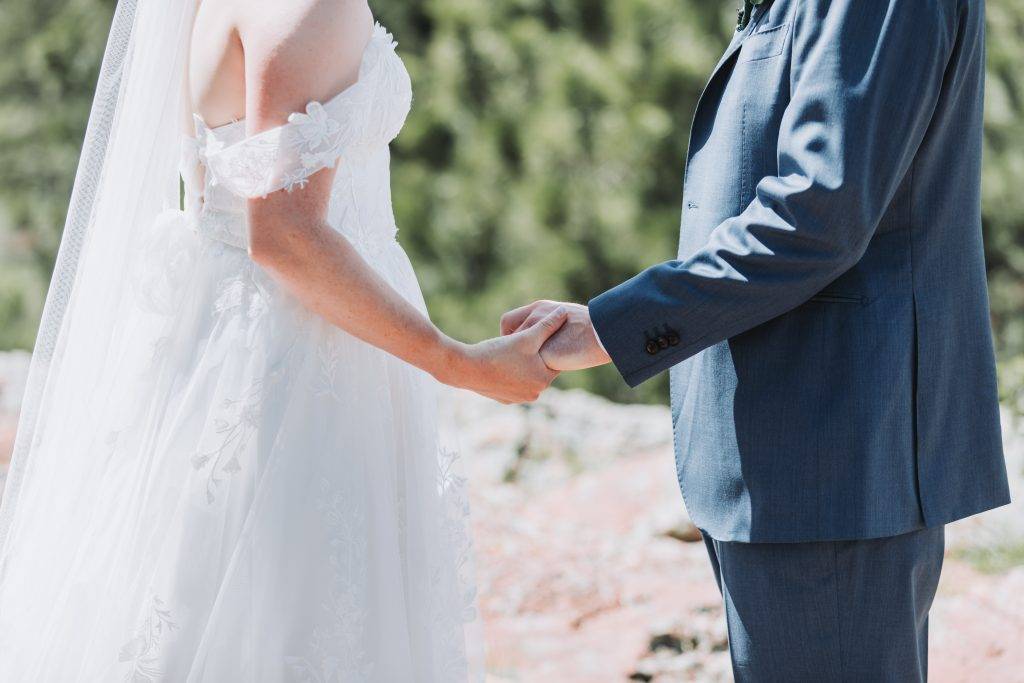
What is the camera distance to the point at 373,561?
1990 millimetres

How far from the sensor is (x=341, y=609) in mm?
1929

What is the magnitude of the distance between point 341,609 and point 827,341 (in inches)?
35.2

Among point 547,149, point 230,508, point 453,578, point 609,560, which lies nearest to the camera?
point 230,508

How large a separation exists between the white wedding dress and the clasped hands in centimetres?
15

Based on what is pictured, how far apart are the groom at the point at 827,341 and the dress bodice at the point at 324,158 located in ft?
1.56

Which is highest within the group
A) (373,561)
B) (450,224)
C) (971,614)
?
(450,224)

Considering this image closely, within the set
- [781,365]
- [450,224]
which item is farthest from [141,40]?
[450,224]

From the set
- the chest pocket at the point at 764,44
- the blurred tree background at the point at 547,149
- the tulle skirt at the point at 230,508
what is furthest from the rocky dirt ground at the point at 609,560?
the blurred tree background at the point at 547,149

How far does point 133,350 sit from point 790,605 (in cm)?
120

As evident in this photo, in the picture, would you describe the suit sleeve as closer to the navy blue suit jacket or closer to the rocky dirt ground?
the navy blue suit jacket

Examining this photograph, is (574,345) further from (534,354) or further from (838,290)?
(838,290)

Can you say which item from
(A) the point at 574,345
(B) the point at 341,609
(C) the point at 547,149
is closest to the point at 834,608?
(A) the point at 574,345

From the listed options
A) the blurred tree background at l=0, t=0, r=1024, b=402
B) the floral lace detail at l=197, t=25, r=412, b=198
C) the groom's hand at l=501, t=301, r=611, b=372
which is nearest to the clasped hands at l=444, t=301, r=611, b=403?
the groom's hand at l=501, t=301, r=611, b=372

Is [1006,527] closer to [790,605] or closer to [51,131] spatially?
[790,605]
